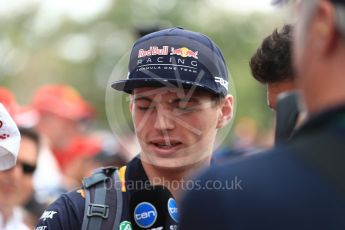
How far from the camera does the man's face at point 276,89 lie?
3.71 meters

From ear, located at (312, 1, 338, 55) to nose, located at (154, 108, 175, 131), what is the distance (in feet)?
5.77

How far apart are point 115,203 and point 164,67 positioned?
652 millimetres

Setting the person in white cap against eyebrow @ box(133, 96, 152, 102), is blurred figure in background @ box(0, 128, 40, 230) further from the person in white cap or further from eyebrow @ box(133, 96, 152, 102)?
eyebrow @ box(133, 96, 152, 102)

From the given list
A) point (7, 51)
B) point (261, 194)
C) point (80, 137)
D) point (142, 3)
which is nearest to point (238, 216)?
point (261, 194)

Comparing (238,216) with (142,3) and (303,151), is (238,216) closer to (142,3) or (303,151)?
(303,151)

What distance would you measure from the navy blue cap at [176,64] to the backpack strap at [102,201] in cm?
42

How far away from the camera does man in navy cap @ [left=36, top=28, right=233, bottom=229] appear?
3.73 metres

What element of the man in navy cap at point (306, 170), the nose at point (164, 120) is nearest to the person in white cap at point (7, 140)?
A: the nose at point (164, 120)

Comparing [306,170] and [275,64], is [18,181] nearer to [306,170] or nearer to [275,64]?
[275,64]

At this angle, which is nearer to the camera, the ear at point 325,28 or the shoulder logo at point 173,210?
the ear at point 325,28

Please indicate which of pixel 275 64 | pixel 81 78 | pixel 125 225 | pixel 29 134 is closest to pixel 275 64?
pixel 275 64

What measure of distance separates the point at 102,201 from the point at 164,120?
0.46m

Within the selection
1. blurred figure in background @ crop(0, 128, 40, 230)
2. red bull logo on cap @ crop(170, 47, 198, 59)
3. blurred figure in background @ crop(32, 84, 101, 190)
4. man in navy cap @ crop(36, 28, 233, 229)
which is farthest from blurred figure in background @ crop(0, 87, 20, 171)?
blurred figure in background @ crop(32, 84, 101, 190)

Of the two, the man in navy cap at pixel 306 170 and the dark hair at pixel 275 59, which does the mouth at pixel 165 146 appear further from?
the man in navy cap at pixel 306 170
